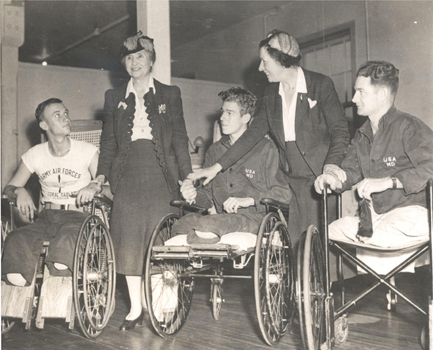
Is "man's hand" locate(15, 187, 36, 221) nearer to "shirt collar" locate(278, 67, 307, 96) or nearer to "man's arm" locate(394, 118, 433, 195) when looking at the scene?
"shirt collar" locate(278, 67, 307, 96)

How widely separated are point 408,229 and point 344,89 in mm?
4958

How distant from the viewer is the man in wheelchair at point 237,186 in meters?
2.74

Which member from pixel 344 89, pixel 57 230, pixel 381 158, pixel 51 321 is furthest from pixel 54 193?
pixel 344 89

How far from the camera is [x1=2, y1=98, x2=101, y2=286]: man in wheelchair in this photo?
2.96m

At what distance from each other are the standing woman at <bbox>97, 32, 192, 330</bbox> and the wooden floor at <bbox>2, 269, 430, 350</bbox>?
0.98ft

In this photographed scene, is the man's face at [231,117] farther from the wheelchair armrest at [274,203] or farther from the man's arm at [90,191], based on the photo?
the man's arm at [90,191]

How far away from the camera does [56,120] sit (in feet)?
11.1

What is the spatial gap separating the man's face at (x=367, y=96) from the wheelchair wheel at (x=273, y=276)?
2.40 ft

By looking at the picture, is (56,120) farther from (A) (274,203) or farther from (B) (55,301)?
(A) (274,203)

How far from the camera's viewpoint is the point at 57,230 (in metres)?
3.08

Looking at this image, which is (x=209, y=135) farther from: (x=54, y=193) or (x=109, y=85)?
(x=54, y=193)

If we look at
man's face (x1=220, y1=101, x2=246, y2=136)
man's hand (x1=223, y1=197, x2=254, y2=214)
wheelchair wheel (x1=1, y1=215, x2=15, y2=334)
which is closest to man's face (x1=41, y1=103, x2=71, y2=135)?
wheelchair wheel (x1=1, y1=215, x2=15, y2=334)

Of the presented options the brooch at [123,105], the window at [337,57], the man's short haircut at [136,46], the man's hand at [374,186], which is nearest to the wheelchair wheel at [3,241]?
the brooch at [123,105]

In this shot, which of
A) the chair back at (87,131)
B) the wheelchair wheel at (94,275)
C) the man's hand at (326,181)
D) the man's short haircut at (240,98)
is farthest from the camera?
the chair back at (87,131)
